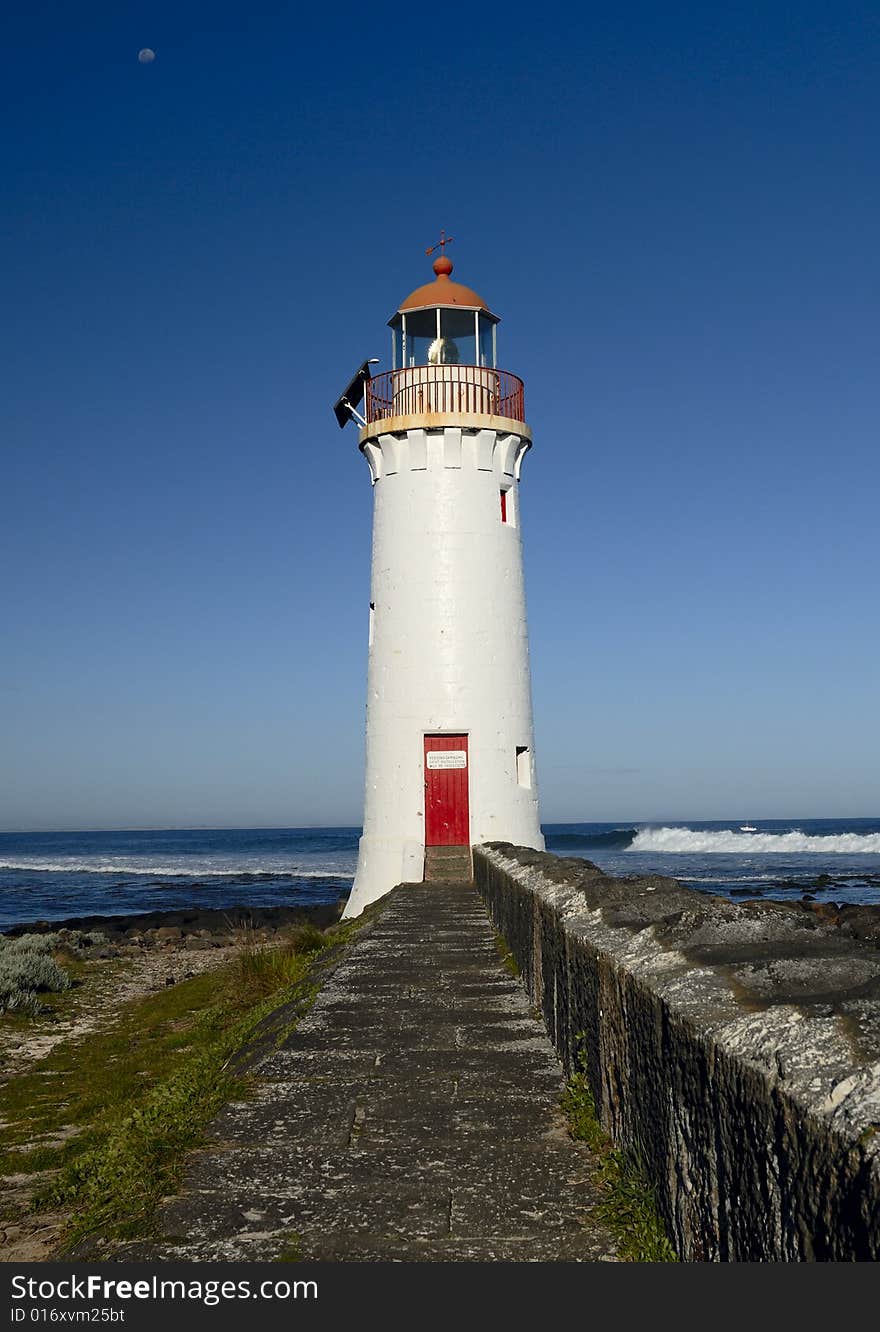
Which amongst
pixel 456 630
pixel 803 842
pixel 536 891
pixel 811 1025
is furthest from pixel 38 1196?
pixel 803 842

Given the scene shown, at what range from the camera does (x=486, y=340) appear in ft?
58.5

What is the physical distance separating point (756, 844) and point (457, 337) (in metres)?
47.8

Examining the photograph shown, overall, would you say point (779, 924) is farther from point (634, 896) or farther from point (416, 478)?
point (416, 478)

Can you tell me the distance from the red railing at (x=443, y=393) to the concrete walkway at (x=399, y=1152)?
1191 centimetres

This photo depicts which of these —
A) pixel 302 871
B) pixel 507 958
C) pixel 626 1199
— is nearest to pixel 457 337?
pixel 507 958

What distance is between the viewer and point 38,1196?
4.96m

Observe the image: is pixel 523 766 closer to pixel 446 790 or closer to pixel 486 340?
pixel 446 790

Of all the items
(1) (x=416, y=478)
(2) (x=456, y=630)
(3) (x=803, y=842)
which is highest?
(1) (x=416, y=478)

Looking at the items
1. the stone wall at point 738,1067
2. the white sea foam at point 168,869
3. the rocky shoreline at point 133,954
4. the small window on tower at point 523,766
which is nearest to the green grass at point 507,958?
the stone wall at point 738,1067

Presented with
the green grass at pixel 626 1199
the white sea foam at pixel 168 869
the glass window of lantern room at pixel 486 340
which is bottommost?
the white sea foam at pixel 168 869

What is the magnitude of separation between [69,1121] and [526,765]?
1046 centimetres

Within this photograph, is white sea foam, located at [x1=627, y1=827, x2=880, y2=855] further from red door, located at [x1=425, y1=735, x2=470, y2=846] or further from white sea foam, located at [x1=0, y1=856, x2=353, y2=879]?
red door, located at [x1=425, y1=735, x2=470, y2=846]

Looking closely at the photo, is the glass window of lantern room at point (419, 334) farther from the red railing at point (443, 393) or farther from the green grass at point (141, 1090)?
the green grass at point (141, 1090)

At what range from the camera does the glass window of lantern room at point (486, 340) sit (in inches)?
698
